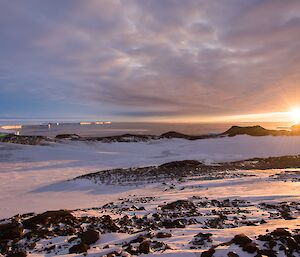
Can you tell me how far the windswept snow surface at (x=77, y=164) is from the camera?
41.0 ft

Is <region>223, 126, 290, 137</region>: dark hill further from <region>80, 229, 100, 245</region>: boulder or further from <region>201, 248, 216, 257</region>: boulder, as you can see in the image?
<region>201, 248, 216, 257</region>: boulder

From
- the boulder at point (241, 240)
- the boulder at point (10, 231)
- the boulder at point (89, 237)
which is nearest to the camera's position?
the boulder at point (241, 240)

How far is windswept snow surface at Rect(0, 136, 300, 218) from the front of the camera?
12484 mm

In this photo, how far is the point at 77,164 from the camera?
2462 centimetres

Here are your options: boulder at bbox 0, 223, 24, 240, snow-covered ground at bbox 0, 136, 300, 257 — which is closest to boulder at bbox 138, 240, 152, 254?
snow-covered ground at bbox 0, 136, 300, 257

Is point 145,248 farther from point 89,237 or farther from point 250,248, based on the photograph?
point 250,248

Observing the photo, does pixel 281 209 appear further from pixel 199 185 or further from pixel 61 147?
pixel 61 147

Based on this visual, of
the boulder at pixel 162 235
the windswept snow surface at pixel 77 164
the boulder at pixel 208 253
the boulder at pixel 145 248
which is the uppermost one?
the boulder at pixel 208 253

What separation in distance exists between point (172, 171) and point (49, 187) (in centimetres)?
837

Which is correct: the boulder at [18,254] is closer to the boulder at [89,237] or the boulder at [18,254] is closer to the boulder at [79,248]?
the boulder at [79,248]

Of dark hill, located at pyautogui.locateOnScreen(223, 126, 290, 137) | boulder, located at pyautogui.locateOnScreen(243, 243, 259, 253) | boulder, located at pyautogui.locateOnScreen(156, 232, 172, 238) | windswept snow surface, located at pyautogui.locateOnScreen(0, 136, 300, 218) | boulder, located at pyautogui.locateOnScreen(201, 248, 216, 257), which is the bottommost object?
windswept snow surface, located at pyautogui.locateOnScreen(0, 136, 300, 218)

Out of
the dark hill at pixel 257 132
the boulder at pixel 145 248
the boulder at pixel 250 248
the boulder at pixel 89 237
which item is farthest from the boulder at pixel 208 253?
the dark hill at pixel 257 132

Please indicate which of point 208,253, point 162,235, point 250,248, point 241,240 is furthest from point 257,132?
point 208,253

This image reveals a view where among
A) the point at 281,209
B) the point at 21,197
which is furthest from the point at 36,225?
the point at 21,197
